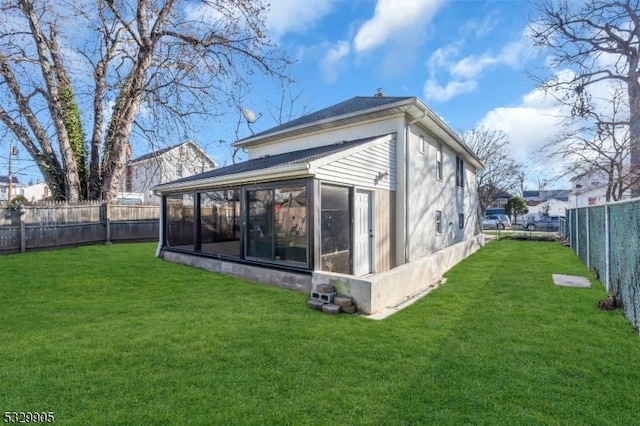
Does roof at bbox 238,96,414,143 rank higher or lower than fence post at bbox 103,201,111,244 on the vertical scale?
higher

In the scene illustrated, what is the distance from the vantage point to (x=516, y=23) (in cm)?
1337

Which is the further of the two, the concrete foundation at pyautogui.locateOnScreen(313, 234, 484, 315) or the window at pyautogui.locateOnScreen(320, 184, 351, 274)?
the window at pyautogui.locateOnScreen(320, 184, 351, 274)

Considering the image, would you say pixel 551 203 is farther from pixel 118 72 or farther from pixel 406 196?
pixel 118 72

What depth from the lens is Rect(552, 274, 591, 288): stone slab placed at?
7.09 m

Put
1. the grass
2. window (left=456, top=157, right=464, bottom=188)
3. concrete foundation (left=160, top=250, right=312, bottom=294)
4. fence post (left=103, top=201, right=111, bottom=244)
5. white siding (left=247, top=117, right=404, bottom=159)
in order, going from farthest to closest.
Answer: fence post (left=103, top=201, right=111, bottom=244) < window (left=456, top=157, right=464, bottom=188) < white siding (left=247, top=117, right=404, bottom=159) < concrete foundation (left=160, top=250, right=312, bottom=294) < the grass

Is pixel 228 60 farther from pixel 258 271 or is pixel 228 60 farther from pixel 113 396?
pixel 113 396

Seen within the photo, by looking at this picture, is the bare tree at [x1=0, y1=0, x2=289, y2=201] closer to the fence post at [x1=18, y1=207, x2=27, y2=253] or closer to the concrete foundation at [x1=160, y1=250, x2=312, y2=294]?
the fence post at [x1=18, y1=207, x2=27, y2=253]

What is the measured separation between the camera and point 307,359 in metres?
3.58

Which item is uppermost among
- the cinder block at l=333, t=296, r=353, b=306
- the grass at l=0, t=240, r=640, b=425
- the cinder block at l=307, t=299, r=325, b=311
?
the cinder block at l=333, t=296, r=353, b=306

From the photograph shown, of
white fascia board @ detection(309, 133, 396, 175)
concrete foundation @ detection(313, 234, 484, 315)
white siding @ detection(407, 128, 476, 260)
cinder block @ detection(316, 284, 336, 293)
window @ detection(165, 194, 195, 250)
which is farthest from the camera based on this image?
window @ detection(165, 194, 195, 250)

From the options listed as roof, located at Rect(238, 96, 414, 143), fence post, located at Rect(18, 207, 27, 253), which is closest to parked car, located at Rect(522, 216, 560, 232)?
roof, located at Rect(238, 96, 414, 143)

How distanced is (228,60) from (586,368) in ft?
51.2

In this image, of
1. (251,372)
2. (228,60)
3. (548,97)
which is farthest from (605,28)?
(251,372)

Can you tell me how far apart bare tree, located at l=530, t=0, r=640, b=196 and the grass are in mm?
10292
